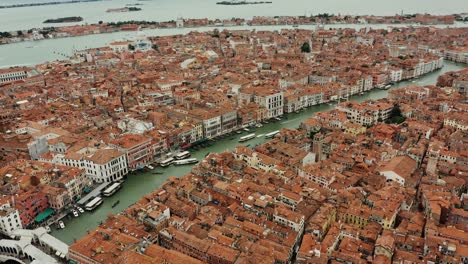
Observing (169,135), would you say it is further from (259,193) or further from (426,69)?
(426,69)

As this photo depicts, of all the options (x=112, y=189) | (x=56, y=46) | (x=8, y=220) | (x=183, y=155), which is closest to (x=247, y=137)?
(x=183, y=155)

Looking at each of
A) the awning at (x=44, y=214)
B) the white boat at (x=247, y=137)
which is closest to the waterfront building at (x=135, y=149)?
the awning at (x=44, y=214)

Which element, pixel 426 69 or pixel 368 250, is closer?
pixel 368 250

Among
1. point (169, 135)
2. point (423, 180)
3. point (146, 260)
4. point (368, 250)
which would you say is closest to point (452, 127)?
point (423, 180)

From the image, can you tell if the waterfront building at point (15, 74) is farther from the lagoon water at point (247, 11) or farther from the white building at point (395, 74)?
the lagoon water at point (247, 11)

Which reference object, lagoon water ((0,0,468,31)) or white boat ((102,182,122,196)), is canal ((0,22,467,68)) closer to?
lagoon water ((0,0,468,31))

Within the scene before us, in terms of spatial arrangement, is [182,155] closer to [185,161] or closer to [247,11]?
[185,161]

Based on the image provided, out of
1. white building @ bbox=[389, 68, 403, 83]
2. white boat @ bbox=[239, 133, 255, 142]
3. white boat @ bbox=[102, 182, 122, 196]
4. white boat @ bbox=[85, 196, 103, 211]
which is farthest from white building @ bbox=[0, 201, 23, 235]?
white building @ bbox=[389, 68, 403, 83]
